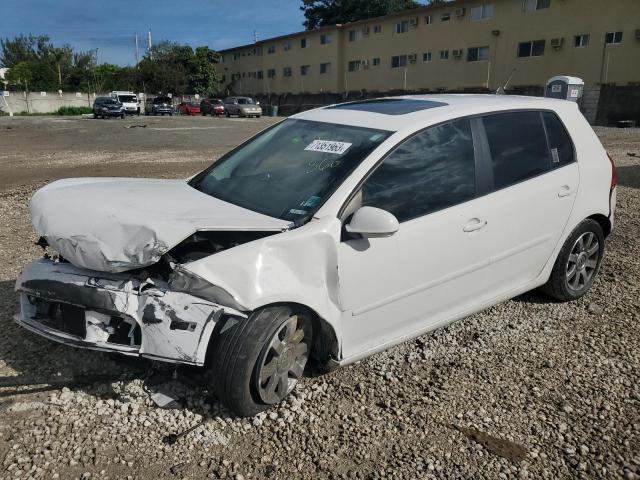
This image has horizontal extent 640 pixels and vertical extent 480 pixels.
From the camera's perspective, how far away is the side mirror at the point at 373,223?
2.78 metres

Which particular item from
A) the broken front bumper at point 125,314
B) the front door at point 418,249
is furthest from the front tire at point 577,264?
the broken front bumper at point 125,314

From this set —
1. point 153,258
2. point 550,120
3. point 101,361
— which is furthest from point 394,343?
point 550,120

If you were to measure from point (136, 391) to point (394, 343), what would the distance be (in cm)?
150

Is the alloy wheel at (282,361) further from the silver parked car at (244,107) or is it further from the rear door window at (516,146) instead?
the silver parked car at (244,107)

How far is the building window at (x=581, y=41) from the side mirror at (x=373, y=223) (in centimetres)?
3283

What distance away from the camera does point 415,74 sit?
41.1 metres

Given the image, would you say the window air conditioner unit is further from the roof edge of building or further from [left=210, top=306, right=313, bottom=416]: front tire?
[left=210, top=306, right=313, bottom=416]: front tire

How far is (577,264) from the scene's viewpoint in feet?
14.1

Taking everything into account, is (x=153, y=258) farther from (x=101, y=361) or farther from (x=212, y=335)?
(x=101, y=361)

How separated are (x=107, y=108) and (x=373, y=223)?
4087cm

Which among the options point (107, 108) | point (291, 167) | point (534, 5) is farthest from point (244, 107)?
point (291, 167)

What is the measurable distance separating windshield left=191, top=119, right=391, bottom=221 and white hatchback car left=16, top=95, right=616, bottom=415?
1cm

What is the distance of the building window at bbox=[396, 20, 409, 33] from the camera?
41.5 metres

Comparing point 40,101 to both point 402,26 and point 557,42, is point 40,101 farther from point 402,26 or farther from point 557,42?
point 557,42
